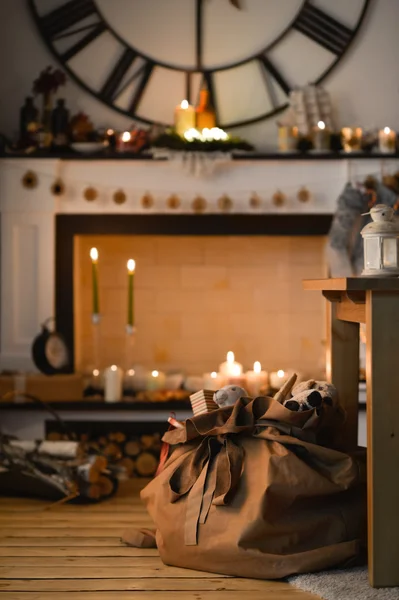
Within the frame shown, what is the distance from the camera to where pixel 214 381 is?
403 centimetres

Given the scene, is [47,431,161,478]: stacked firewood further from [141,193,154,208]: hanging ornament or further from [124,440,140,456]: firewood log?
[141,193,154,208]: hanging ornament

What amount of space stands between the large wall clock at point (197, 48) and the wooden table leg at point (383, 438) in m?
2.22

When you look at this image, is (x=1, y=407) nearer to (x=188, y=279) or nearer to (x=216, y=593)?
(x=188, y=279)

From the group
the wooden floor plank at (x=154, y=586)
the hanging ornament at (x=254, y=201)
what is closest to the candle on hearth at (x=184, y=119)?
the hanging ornament at (x=254, y=201)

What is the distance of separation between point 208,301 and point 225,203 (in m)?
0.61

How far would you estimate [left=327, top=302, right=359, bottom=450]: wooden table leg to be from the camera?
3.03m

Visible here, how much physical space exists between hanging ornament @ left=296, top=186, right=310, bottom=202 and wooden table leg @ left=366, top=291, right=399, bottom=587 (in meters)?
1.75

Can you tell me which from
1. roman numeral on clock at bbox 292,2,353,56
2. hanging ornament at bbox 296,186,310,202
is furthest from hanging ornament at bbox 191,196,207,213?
roman numeral on clock at bbox 292,2,353,56

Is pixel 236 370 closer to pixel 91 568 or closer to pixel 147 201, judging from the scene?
pixel 147 201

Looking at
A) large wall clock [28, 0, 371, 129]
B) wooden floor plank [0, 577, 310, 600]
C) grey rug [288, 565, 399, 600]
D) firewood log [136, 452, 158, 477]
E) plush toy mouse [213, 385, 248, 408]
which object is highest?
large wall clock [28, 0, 371, 129]

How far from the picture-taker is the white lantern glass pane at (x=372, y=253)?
260 cm

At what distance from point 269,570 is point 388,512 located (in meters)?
0.37

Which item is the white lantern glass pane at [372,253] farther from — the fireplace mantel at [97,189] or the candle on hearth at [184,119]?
the candle on hearth at [184,119]

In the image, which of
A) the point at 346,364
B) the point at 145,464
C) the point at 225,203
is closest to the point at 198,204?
the point at 225,203
